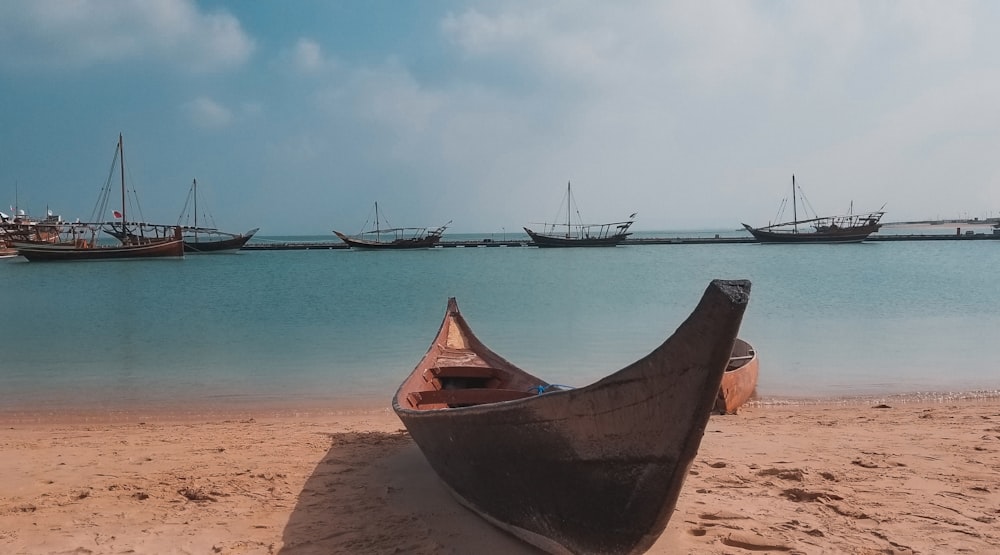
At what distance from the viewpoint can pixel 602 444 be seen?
Answer: 2.76 meters

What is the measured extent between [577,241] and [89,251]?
125 ft

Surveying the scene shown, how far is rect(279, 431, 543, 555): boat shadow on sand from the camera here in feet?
11.7

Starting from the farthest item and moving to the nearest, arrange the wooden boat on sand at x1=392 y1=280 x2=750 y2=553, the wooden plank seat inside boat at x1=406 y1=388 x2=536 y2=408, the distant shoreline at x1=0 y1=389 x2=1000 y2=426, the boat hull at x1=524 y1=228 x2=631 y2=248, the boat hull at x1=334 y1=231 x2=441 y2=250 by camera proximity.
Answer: the boat hull at x1=524 y1=228 x2=631 y2=248 → the boat hull at x1=334 y1=231 x2=441 y2=250 → the distant shoreline at x1=0 y1=389 x2=1000 y2=426 → the wooden plank seat inside boat at x1=406 y1=388 x2=536 y2=408 → the wooden boat on sand at x1=392 y1=280 x2=750 y2=553

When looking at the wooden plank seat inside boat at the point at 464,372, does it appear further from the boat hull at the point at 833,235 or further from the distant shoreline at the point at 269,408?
the boat hull at the point at 833,235

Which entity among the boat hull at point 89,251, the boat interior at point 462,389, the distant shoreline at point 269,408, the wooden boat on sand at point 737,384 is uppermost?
the boat hull at point 89,251

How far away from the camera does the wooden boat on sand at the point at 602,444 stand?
97.6 inches

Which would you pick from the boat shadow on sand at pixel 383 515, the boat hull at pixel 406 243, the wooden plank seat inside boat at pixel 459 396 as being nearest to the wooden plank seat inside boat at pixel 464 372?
the wooden plank seat inside boat at pixel 459 396

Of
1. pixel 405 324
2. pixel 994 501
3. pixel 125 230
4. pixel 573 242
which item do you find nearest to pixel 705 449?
pixel 994 501

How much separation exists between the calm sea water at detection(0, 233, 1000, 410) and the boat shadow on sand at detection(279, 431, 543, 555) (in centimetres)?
327

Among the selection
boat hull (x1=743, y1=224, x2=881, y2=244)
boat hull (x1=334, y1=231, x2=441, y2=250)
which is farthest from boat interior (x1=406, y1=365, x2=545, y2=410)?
boat hull (x1=743, y1=224, x2=881, y2=244)

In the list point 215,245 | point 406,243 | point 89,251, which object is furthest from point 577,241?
point 89,251

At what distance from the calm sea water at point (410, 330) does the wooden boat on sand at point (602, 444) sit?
16.2 feet

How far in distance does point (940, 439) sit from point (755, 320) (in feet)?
33.3

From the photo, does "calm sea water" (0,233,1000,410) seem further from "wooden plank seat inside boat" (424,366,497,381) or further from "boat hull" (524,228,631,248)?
"boat hull" (524,228,631,248)
